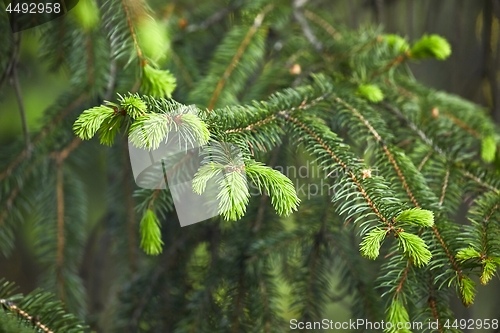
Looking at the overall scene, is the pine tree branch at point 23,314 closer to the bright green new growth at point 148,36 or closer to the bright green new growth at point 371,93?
the bright green new growth at point 148,36

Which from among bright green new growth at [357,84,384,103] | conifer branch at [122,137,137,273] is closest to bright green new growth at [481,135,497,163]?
bright green new growth at [357,84,384,103]

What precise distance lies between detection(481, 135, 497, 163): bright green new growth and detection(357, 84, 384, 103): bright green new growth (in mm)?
244

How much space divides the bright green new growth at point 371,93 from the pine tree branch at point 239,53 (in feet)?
0.96

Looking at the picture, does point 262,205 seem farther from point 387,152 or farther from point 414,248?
point 414,248

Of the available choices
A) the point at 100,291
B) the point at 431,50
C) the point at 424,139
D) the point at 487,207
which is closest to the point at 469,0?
the point at 431,50

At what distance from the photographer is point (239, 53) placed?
984mm

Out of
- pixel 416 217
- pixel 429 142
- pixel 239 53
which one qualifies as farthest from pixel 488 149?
pixel 239 53

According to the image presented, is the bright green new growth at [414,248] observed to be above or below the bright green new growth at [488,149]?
below

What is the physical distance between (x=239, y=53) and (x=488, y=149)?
57 cm

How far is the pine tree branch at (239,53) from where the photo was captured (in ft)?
2.97

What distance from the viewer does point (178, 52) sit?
1.09 metres

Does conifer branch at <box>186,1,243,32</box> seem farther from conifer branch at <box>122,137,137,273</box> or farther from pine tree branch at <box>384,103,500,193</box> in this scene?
pine tree branch at <box>384,103,500,193</box>

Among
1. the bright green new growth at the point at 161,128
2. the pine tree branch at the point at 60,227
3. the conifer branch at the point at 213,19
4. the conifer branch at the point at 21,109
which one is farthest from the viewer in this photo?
the conifer branch at the point at 213,19

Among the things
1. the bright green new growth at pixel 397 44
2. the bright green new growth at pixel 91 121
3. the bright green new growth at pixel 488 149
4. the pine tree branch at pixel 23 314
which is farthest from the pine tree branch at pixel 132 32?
the bright green new growth at pixel 488 149
